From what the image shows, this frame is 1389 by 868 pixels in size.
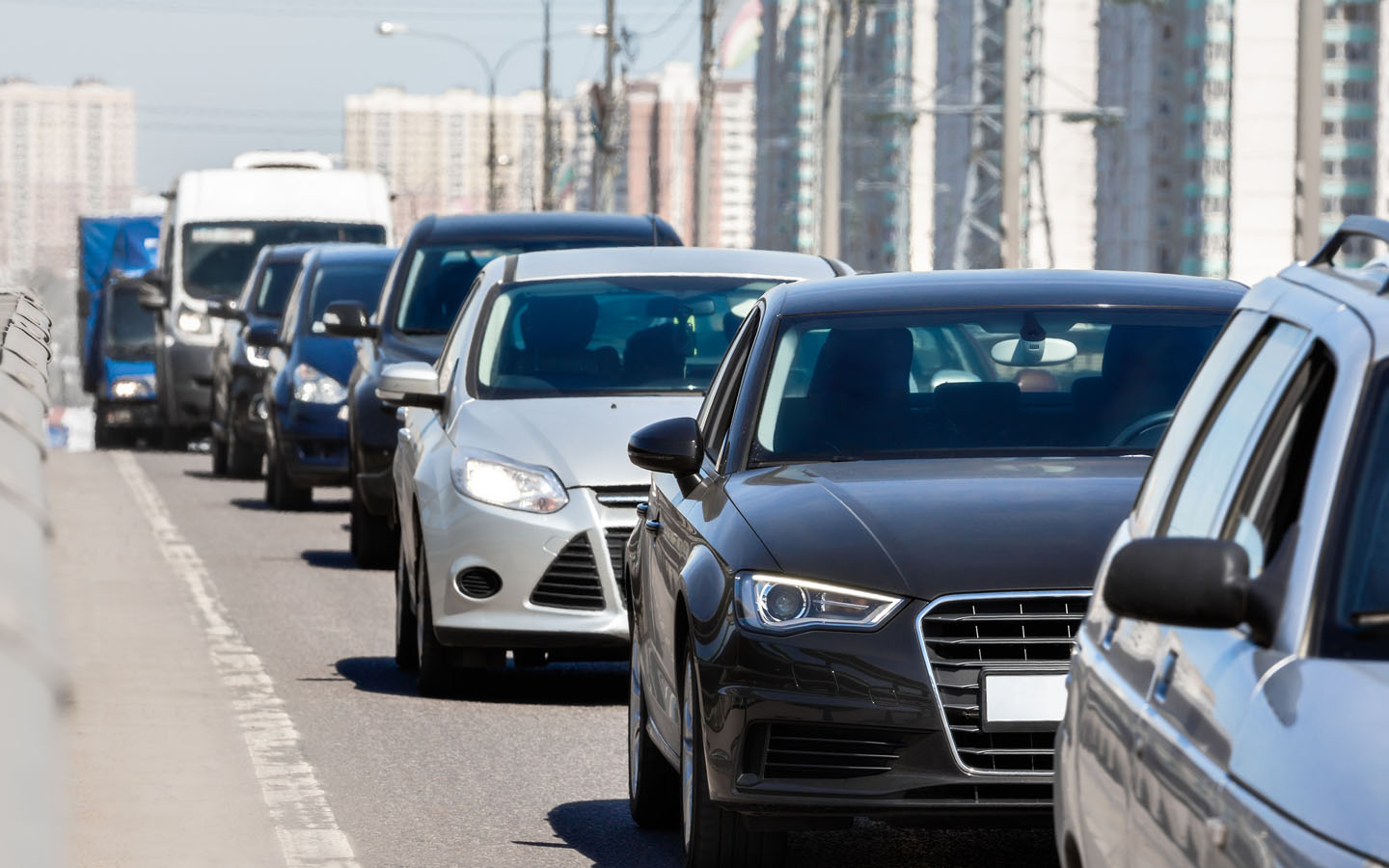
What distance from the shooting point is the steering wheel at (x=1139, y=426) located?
768 cm

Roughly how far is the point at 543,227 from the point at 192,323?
16000 mm

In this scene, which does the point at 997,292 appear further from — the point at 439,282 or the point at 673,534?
the point at 439,282

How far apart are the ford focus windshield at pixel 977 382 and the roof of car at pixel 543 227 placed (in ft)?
27.0

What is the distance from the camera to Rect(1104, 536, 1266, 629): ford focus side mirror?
353 centimetres

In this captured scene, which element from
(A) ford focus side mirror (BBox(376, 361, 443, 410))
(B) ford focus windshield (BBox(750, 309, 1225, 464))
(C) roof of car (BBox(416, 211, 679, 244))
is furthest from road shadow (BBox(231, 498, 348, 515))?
(B) ford focus windshield (BBox(750, 309, 1225, 464))

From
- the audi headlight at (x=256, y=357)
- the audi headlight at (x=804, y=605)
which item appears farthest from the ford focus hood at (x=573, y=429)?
the audi headlight at (x=256, y=357)

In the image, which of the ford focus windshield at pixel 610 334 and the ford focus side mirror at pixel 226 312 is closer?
the ford focus windshield at pixel 610 334

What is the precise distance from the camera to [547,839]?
25.3ft

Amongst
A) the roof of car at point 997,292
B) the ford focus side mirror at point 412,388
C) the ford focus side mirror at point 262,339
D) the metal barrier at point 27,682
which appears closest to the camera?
the metal barrier at point 27,682

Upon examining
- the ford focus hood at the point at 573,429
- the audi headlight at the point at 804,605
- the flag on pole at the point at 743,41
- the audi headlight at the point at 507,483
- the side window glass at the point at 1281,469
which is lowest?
the audi headlight at the point at 507,483

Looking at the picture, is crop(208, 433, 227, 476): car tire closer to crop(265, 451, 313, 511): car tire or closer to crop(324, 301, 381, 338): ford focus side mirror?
crop(265, 451, 313, 511): car tire

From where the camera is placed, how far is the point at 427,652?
10.8 meters

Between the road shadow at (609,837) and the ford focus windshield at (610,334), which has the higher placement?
the ford focus windshield at (610,334)

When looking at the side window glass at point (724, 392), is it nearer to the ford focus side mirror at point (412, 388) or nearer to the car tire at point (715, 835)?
the car tire at point (715, 835)
